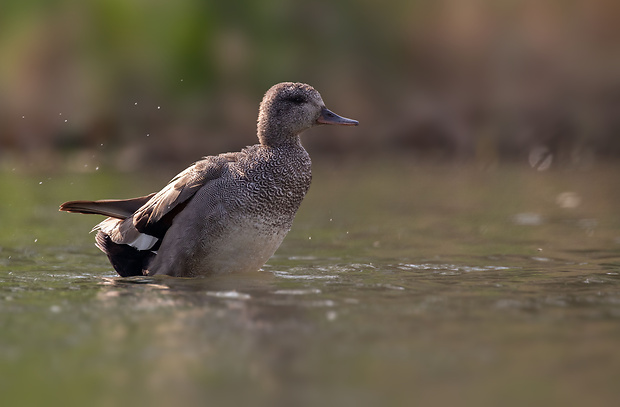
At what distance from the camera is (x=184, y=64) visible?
16.0m

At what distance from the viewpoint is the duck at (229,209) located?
18.9ft

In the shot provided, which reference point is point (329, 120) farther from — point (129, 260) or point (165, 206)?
point (129, 260)

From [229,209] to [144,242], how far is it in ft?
2.55

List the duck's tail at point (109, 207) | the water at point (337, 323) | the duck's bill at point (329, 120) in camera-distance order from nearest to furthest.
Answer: the water at point (337, 323)
the duck's bill at point (329, 120)
the duck's tail at point (109, 207)

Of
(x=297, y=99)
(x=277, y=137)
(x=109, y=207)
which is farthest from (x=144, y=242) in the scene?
(x=297, y=99)

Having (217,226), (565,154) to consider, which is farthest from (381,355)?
(565,154)

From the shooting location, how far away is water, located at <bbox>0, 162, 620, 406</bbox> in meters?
3.31

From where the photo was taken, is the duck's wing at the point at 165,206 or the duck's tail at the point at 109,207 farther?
the duck's tail at the point at 109,207

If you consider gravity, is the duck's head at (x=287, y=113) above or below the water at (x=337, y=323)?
above

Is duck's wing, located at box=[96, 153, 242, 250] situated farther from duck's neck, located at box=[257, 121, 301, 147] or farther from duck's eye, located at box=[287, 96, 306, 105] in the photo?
duck's eye, located at box=[287, 96, 306, 105]

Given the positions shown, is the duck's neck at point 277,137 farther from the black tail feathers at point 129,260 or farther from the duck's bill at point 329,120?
the black tail feathers at point 129,260

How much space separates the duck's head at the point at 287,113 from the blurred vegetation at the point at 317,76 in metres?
8.91

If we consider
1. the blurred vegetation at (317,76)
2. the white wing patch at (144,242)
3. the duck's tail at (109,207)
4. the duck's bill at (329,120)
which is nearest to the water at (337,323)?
the white wing patch at (144,242)

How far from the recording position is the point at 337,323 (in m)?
4.34
